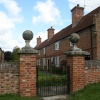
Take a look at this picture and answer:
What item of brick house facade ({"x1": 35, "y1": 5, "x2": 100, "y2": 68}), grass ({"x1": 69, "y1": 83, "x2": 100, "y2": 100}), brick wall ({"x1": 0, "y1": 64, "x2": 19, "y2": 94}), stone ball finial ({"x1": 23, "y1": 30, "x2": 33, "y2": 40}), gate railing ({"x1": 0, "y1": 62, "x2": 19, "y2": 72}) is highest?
brick house facade ({"x1": 35, "y1": 5, "x2": 100, "y2": 68})

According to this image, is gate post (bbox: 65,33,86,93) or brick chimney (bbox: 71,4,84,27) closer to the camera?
gate post (bbox: 65,33,86,93)

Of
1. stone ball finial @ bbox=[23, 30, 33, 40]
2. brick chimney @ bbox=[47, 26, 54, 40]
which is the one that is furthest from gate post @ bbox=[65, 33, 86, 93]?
brick chimney @ bbox=[47, 26, 54, 40]

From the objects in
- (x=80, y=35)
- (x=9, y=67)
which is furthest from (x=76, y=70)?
(x=80, y=35)

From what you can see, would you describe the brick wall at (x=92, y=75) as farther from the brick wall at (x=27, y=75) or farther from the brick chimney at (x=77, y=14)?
the brick chimney at (x=77, y=14)

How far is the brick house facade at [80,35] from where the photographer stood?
805 inches

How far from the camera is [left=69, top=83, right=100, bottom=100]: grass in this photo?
8789mm

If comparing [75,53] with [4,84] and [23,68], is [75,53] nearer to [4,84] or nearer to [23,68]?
[23,68]

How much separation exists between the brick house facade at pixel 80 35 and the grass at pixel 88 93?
23.2ft

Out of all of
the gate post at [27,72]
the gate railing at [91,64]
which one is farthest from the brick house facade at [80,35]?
the gate post at [27,72]

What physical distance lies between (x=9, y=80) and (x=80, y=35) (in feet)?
53.4

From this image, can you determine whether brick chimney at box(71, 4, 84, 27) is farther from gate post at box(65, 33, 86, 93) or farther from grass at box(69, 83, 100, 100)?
grass at box(69, 83, 100, 100)

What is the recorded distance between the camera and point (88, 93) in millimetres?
9406

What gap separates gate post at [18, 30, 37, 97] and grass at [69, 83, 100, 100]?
5.66ft

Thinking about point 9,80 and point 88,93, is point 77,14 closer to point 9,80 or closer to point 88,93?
point 88,93
